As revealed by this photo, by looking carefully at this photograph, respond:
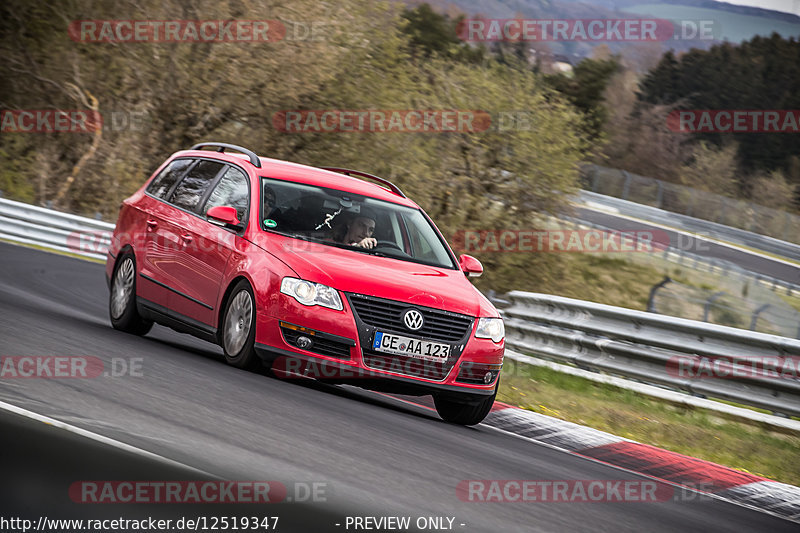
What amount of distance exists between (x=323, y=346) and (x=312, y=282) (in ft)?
Result: 1.56

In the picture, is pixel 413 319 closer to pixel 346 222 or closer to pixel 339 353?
pixel 339 353

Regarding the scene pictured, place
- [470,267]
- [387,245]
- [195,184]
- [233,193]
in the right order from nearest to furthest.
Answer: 1. [387,245]
2. [233,193]
3. [470,267]
4. [195,184]

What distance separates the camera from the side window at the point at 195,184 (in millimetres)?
9422

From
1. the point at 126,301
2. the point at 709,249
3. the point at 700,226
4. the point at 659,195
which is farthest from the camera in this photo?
the point at 659,195

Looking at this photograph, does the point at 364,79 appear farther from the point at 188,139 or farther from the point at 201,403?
the point at 201,403

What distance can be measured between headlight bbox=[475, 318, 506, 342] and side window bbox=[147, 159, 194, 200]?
353cm

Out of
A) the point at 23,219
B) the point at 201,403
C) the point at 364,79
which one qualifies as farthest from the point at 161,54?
the point at 201,403

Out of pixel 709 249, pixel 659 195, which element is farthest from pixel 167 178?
pixel 659 195

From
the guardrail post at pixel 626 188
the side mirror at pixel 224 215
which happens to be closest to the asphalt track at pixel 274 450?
the side mirror at pixel 224 215

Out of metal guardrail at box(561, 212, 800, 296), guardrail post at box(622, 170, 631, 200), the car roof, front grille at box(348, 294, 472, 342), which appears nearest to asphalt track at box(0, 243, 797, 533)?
front grille at box(348, 294, 472, 342)

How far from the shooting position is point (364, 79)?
3011cm

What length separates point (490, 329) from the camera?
26.9 ft

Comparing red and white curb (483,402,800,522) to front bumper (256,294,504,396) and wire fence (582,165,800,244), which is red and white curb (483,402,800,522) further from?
wire fence (582,165,800,244)

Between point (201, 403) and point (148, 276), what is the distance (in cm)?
335
